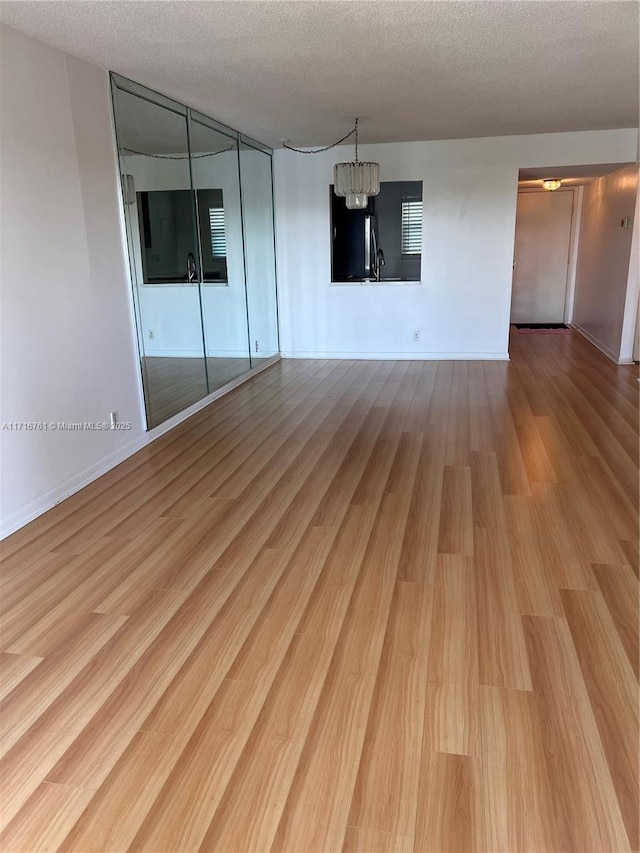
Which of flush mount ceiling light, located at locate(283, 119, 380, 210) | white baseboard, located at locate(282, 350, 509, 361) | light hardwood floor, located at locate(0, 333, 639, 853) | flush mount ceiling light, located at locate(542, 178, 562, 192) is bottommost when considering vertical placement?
light hardwood floor, located at locate(0, 333, 639, 853)

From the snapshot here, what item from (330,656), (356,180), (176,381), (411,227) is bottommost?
(330,656)

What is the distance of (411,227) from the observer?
7316mm

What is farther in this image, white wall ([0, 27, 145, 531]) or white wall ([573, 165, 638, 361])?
white wall ([573, 165, 638, 361])

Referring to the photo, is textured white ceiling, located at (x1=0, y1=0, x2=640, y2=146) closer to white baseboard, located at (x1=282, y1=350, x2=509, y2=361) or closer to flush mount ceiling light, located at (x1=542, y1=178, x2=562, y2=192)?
white baseboard, located at (x1=282, y1=350, x2=509, y2=361)

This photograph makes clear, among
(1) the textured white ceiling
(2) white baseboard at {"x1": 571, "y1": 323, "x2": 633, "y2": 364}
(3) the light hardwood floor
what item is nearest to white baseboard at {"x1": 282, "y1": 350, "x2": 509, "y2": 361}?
(2) white baseboard at {"x1": 571, "y1": 323, "x2": 633, "y2": 364}

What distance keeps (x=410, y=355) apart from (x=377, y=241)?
4.82 ft

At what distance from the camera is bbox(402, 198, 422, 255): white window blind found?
23.7ft

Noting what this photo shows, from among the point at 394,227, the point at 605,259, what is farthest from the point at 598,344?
the point at 394,227

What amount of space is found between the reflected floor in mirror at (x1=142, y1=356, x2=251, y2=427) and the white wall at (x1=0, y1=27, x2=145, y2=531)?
1.59 ft

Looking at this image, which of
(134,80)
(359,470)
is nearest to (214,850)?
(359,470)

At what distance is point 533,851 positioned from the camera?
57.9 inches

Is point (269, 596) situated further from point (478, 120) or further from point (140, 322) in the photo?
point (478, 120)

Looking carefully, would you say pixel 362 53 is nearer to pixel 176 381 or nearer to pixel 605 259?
pixel 176 381

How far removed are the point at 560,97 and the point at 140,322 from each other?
12.5 ft
